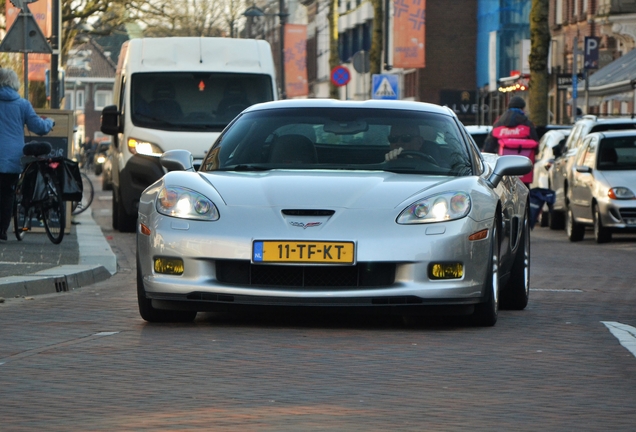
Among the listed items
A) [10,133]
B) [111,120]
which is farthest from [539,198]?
[10,133]

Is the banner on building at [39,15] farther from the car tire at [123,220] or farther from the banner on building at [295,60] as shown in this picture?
the banner on building at [295,60]

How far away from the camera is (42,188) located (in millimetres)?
16453

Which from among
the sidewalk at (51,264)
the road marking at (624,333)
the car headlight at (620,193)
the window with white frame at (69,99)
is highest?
the road marking at (624,333)

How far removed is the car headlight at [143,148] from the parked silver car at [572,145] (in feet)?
21.1

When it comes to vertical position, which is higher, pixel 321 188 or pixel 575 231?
pixel 321 188

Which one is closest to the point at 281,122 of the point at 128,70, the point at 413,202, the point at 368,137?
the point at 368,137

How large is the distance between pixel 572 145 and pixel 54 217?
10296 millimetres

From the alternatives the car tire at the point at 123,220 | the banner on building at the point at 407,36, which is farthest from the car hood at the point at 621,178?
the banner on building at the point at 407,36

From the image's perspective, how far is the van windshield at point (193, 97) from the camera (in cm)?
2016

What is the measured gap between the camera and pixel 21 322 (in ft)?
30.1

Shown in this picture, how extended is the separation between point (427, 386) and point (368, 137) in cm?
321

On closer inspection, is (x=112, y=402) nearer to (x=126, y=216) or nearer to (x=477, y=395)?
(x=477, y=395)

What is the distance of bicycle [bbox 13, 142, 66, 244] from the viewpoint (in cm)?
1608

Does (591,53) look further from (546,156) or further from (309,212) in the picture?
(309,212)
